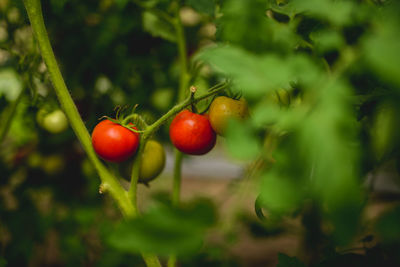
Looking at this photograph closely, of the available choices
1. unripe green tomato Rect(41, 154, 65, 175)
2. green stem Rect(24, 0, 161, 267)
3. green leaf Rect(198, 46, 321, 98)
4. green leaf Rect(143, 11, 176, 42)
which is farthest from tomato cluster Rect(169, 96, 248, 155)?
unripe green tomato Rect(41, 154, 65, 175)

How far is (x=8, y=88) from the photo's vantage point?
40.4 inches

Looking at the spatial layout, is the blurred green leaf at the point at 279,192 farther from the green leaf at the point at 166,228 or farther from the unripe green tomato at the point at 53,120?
the unripe green tomato at the point at 53,120

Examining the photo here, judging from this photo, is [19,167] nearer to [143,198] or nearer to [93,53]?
[93,53]

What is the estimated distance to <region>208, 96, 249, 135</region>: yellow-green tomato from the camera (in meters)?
0.56

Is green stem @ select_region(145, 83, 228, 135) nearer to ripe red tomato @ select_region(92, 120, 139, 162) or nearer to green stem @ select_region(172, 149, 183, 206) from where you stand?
ripe red tomato @ select_region(92, 120, 139, 162)

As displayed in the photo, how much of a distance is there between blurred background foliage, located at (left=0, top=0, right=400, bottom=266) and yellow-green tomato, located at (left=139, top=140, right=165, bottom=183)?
0.07 metres

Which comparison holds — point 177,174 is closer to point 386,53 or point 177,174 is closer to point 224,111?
point 224,111

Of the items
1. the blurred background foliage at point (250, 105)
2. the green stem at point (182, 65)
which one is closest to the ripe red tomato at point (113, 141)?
the blurred background foliage at point (250, 105)

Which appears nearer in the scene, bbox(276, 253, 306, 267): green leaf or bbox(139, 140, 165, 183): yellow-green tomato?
bbox(276, 253, 306, 267): green leaf

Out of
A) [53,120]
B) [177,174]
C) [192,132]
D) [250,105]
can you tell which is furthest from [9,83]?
[250,105]

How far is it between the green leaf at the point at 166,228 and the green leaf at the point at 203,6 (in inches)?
19.9

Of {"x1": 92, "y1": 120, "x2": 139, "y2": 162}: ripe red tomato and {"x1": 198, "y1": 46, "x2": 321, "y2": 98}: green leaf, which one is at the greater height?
{"x1": 198, "y1": 46, "x2": 321, "y2": 98}: green leaf

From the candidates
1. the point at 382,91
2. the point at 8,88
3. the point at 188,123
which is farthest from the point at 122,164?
the point at 8,88

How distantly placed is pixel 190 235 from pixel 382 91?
374mm
